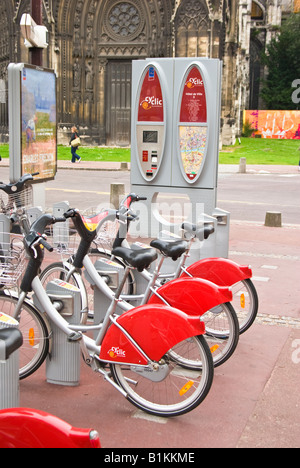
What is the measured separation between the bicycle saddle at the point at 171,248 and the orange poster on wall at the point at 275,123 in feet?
137

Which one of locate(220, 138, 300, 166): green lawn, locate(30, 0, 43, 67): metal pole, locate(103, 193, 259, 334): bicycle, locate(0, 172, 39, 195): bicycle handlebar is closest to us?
locate(103, 193, 259, 334): bicycle

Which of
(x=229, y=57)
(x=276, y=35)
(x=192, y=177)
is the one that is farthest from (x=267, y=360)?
(x=276, y=35)

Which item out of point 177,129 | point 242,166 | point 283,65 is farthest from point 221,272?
point 283,65

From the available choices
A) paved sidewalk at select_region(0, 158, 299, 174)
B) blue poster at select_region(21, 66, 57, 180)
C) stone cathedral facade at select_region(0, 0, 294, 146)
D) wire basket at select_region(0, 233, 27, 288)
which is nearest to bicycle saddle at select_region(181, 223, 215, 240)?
wire basket at select_region(0, 233, 27, 288)

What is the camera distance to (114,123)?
34.7m

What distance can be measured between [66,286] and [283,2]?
61746 mm

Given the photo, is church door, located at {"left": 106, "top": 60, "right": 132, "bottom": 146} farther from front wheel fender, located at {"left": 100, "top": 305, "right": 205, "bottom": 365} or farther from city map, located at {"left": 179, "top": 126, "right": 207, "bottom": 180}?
front wheel fender, located at {"left": 100, "top": 305, "right": 205, "bottom": 365}

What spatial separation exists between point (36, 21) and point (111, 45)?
77.8ft

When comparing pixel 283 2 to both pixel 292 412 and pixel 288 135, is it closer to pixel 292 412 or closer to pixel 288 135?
pixel 288 135

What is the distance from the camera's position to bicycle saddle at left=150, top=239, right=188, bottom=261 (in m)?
4.41

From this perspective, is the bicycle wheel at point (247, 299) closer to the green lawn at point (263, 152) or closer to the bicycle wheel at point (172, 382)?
the bicycle wheel at point (172, 382)

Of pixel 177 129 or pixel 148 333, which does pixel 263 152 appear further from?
pixel 148 333

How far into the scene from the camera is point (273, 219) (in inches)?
440

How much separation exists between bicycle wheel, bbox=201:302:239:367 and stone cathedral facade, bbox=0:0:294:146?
29131 mm
